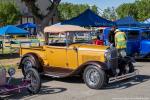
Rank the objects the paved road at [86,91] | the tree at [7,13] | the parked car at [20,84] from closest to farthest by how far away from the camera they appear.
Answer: the parked car at [20,84], the paved road at [86,91], the tree at [7,13]

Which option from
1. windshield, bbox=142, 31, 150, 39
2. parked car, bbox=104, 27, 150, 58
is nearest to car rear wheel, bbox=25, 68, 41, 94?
parked car, bbox=104, 27, 150, 58

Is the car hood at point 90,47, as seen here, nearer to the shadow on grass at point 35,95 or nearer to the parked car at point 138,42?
the shadow on grass at point 35,95

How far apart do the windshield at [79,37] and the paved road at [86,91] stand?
134 cm

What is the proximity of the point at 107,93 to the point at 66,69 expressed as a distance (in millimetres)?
2585

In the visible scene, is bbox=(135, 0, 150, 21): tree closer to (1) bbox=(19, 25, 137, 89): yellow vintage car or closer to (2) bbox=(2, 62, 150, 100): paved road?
(1) bbox=(19, 25, 137, 89): yellow vintage car

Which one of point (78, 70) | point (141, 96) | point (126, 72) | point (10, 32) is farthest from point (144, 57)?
point (10, 32)

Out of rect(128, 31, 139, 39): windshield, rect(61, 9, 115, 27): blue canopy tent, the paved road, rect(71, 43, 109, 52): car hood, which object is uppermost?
rect(61, 9, 115, 27): blue canopy tent

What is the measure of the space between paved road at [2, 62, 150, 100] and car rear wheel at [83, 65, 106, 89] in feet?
0.60

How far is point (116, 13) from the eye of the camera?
90.2 m

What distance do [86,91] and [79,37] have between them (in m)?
3.15

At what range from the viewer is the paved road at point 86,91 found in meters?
10.4

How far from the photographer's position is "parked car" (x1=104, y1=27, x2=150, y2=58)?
64.4 ft

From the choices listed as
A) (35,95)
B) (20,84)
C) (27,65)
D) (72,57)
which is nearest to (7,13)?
(27,65)

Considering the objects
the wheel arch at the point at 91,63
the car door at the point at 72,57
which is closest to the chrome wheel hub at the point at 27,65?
the car door at the point at 72,57
